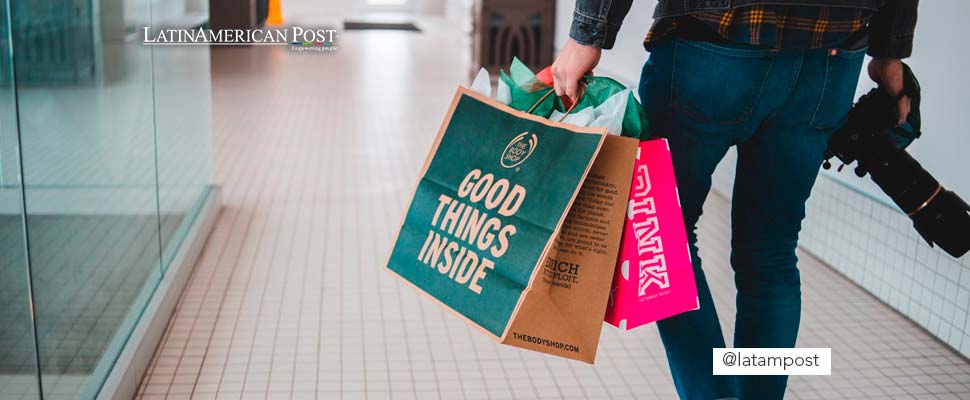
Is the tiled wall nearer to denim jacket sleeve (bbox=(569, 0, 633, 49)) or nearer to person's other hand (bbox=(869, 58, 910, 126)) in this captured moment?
person's other hand (bbox=(869, 58, 910, 126))

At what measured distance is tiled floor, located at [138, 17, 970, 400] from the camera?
1.92 meters

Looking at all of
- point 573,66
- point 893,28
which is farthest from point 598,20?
point 893,28

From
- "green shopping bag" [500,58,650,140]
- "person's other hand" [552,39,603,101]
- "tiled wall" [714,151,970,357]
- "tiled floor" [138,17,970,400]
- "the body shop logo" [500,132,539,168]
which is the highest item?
"person's other hand" [552,39,603,101]

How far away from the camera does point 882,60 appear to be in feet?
4.38

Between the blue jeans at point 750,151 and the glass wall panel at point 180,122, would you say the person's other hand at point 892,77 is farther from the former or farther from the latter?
the glass wall panel at point 180,122

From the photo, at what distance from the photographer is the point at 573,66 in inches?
47.9

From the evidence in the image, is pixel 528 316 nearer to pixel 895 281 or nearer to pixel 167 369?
pixel 167 369

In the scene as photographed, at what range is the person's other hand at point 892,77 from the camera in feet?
4.39

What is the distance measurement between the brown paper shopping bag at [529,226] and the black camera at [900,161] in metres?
0.44

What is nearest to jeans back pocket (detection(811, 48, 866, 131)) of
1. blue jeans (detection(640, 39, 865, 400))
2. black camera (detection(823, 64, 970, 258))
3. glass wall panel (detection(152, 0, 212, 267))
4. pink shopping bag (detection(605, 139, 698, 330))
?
blue jeans (detection(640, 39, 865, 400))

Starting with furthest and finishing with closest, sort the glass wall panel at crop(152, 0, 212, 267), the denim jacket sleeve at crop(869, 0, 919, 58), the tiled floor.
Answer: the glass wall panel at crop(152, 0, 212, 267) → the tiled floor → the denim jacket sleeve at crop(869, 0, 919, 58)

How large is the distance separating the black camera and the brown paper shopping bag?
437 mm

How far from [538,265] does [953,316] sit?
4.86ft

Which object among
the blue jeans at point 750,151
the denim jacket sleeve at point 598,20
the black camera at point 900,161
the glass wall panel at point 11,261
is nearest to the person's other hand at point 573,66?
the denim jacket sleeve at point 598,20
